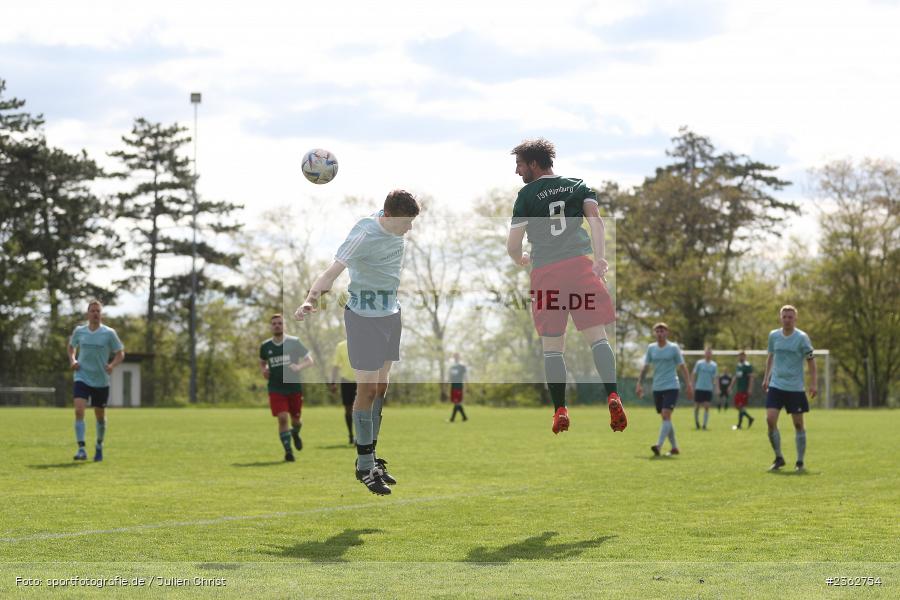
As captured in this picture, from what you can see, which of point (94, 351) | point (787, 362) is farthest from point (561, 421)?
point (94, 351)

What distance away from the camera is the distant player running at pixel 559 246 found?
8203 millimetres

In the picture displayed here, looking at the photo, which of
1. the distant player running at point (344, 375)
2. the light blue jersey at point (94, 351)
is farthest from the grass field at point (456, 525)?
the distant player running at point (344, 375)

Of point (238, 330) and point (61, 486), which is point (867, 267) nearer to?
point (238, 330)

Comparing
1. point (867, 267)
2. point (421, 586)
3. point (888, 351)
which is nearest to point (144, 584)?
point (421, 586)

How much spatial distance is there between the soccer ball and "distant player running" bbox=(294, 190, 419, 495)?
63cm

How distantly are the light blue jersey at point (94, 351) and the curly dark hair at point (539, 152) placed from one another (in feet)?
36.1

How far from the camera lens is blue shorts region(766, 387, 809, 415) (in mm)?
16266

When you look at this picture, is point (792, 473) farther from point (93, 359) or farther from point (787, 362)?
point (93, 359)

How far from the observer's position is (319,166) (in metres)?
9.46

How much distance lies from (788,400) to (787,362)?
58cm

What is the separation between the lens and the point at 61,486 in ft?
45.0

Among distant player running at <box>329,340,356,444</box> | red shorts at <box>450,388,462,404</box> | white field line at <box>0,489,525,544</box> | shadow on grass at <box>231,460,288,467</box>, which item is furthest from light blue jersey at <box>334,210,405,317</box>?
red shorts at <box>450,388,462,404</box>

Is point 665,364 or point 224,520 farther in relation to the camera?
point 665,364

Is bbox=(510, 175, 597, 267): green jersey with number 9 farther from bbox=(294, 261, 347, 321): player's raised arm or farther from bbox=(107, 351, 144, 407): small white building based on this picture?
bbox=(107, 351, 144, 407): small white building
